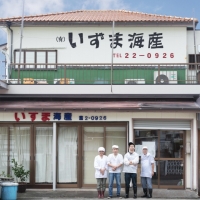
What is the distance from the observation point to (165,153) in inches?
620

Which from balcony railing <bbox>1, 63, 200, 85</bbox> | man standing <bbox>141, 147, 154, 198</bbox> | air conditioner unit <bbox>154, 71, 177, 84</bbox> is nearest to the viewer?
man standing <bbox>141, 147, 154, 198</bbox>

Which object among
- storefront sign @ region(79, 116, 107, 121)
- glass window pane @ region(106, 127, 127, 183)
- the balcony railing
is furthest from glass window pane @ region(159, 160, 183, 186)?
the balcony railing

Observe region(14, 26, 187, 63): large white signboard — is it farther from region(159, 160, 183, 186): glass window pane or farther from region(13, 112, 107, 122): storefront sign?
region(159, 160, 183, 186): glass window pane

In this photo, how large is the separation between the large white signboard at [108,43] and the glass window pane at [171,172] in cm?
503

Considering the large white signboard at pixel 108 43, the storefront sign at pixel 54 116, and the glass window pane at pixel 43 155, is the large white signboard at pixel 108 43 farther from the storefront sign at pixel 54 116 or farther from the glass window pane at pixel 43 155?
the glass window pane at pixel 43 155

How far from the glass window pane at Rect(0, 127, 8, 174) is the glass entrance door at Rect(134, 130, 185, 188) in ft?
16.3

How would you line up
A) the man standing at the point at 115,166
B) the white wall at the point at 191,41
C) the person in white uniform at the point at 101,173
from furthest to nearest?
the white wall at the point at 191,41 < the man standing at the point at 115,166 < the person in white uniform at the point at 101,173

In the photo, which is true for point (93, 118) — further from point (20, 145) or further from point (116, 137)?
point (20, 145)

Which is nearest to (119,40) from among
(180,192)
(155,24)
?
(155,24)

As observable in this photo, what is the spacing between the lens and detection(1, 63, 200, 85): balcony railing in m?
17.6

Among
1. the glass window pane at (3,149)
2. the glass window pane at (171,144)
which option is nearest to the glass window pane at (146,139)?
the glass window pane at (171,144)

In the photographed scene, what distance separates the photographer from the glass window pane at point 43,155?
51.8 ft

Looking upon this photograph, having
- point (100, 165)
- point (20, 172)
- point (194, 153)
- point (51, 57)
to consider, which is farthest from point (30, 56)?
point (194, 153)

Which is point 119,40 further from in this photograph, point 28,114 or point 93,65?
point 28,114
